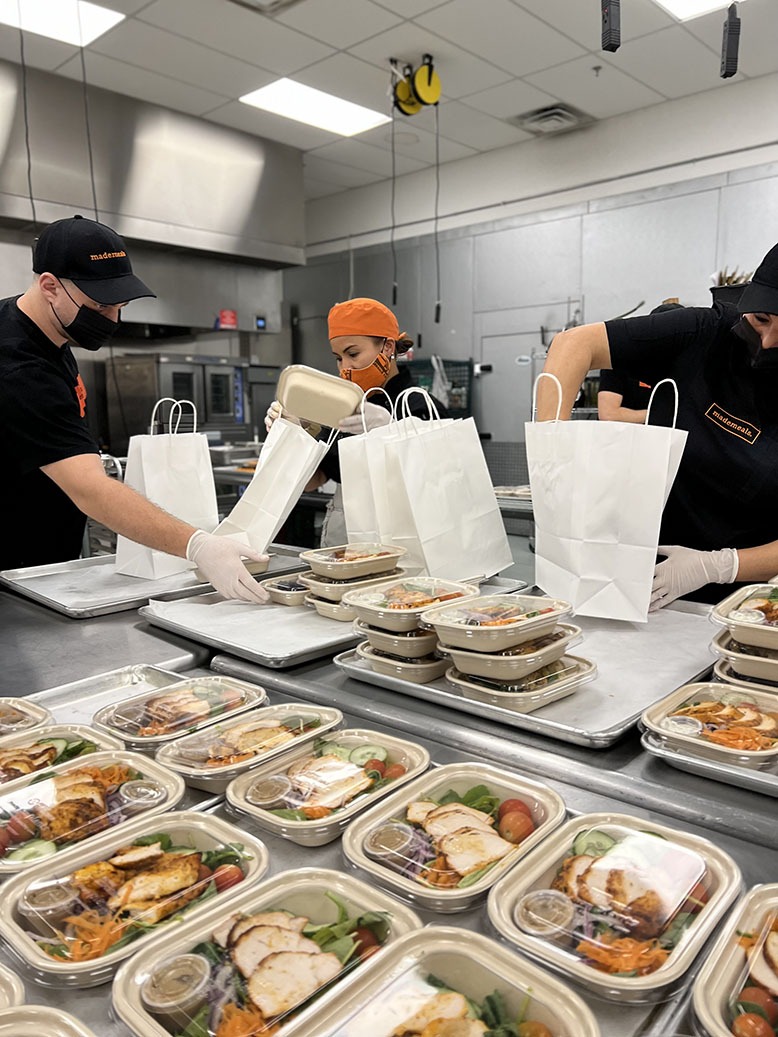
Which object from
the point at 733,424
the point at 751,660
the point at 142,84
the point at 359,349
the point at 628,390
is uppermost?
the point at 142,84

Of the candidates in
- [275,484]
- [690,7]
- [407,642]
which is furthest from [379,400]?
[690,7]

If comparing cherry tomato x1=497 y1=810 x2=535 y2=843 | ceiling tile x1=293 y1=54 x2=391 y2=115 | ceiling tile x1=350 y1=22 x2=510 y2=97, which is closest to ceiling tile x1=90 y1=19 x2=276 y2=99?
ceiling tile x1=293 y1=54 x2=391 y2=115

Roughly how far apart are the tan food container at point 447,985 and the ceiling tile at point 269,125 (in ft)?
19.8

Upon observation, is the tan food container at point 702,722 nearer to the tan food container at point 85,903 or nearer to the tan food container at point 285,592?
the tan food container at point 85,903

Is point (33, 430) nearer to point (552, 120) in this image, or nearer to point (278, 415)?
point (278, 415)

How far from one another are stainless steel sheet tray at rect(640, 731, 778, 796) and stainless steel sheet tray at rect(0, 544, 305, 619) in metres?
1.27

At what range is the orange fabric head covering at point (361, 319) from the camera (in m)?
2.63

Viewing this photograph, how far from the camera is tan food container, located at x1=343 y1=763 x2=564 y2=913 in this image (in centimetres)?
77

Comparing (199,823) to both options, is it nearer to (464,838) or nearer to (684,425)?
(464,838)

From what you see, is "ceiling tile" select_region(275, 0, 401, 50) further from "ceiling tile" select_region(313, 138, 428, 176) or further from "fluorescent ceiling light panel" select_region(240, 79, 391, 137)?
"ceiling tile" select_region(313, 138, 428, 176)

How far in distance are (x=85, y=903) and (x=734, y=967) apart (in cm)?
62

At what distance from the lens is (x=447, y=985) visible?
676mm

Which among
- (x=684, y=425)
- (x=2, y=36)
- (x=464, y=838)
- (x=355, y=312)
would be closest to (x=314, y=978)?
(x=464, y=838)

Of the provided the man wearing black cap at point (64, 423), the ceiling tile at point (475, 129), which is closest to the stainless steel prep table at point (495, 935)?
the man wearing black cap at point (64, 423)
